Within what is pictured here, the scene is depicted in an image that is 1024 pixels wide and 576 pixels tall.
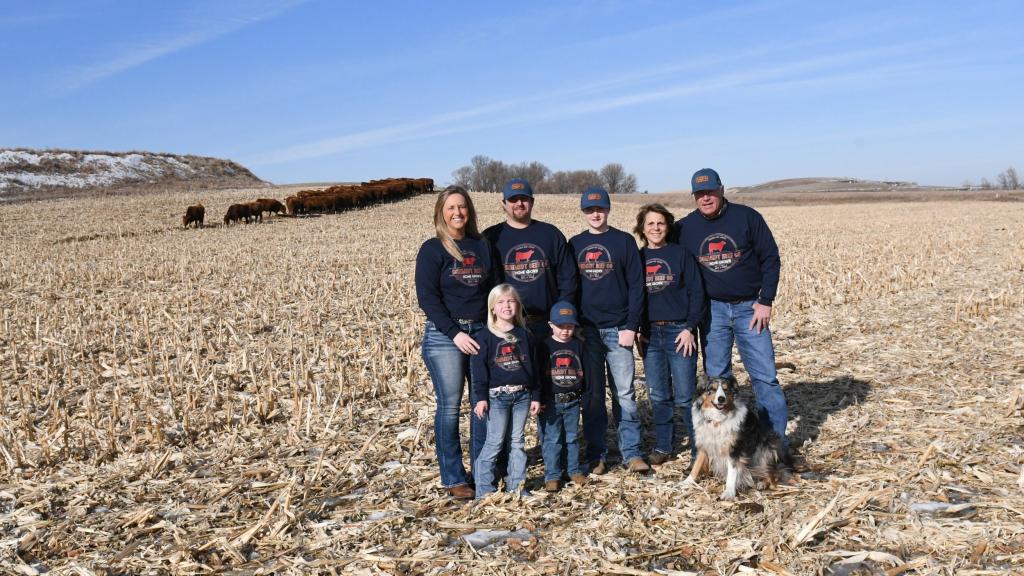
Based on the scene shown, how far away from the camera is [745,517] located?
4.82 meters

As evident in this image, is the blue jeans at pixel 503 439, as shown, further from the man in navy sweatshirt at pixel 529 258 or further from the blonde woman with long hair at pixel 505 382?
the man in navy sweatshirt at pixel 529 258

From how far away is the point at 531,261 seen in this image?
552 cm

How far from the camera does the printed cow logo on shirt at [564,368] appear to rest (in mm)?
5441

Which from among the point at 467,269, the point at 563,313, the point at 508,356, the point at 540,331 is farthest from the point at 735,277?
the point at 467,269

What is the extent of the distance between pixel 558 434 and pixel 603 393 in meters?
0.56

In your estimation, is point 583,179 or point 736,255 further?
point 583,179

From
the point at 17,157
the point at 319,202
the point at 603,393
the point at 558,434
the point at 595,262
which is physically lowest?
the point at 558,434

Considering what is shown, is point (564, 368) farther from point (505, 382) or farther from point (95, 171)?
point (95, 171)

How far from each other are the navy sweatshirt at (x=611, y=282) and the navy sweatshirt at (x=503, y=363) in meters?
0.75

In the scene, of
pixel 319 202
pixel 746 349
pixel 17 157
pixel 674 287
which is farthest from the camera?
pixel 17 157

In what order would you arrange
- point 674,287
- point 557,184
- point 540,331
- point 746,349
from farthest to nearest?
point 557,184 < point 746,349 < point 674,287 < point 540,331

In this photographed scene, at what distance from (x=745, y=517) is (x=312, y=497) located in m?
3.19

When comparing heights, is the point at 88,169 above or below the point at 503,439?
above

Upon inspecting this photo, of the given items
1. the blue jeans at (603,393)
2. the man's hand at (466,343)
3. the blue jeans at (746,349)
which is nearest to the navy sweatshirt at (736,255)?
the blue jeans at (746,349)
